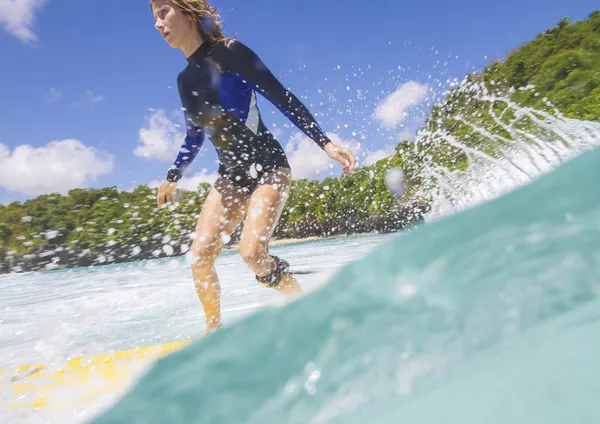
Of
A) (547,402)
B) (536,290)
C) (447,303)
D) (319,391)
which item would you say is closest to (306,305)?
(319,391)

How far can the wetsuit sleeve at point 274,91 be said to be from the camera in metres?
2.26

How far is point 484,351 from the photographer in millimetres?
1359

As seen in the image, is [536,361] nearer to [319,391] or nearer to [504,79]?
[319,391]

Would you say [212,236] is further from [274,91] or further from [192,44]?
[192,44]

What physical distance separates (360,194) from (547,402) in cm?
2869

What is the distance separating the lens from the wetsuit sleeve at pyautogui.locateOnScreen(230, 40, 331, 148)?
2264mm

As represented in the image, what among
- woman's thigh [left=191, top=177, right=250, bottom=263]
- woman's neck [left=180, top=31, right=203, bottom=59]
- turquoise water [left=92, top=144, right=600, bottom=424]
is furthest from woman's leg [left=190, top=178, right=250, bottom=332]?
woman's neck [left=180, top=31, right=203, bottom=59]

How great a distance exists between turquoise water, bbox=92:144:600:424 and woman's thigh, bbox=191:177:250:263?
575 millimetres

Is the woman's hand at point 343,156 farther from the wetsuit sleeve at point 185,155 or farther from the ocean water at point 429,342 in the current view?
the wetsuit sleeve at point 185,155

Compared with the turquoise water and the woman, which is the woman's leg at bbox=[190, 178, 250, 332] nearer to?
the woman

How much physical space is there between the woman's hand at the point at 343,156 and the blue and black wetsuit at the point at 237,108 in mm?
65

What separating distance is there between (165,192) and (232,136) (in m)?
0.54

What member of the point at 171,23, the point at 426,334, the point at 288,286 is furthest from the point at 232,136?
the point at 426,334

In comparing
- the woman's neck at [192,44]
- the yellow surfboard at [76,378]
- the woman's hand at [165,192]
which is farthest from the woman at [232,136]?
the yellow surfboard at [76,378]
